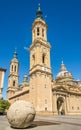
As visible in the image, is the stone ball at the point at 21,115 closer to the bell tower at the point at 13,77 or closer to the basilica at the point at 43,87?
the basilica at the point at 43,87

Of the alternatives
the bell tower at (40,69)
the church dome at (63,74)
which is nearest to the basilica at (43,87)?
the bell tower at (40,69)

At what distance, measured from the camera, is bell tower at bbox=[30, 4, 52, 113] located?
1752 inches

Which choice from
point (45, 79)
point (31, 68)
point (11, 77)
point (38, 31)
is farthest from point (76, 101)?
point (11, 77)

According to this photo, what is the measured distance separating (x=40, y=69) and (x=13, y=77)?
3313 cm

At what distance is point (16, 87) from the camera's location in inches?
3017

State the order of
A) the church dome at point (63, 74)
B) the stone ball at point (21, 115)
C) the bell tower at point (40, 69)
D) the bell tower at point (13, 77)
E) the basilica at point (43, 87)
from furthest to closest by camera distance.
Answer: the church dome at point (63, 74) → the bell tower at point (13, 77) → the basilica at point (43, 87) → the bell tower at point (40, 69) → the stone ball at point (21, 115)

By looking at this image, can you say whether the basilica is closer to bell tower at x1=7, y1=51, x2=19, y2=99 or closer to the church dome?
bell tower at x1=7, y1=51, x2=19, y2=99

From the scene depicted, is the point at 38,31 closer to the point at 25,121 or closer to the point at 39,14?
the point at 39,14

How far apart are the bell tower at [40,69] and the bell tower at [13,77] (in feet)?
88.0

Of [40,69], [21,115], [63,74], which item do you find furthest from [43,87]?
[21,115]

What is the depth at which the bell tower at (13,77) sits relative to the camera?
7506 cm

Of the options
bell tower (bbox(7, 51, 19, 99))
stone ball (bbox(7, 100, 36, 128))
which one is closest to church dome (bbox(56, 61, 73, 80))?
bell tower (bbox(7, 51, 19, 99))

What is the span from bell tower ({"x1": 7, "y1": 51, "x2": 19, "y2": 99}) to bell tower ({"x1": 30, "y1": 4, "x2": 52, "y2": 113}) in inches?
1056

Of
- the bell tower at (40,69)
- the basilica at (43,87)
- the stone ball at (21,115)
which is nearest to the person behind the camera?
the stone ball at (21,115)
